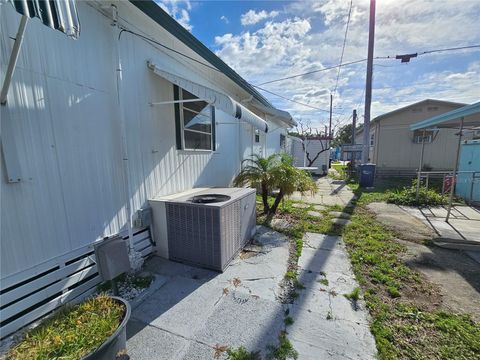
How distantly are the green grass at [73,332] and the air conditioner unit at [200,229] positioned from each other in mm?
1273

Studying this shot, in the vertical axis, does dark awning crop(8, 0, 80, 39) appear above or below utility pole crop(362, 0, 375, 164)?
below

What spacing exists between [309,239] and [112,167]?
333 cm

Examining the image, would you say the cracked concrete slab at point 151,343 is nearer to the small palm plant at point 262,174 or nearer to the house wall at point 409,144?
the small palm plant at point 262,174

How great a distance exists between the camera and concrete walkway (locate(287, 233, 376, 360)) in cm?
174

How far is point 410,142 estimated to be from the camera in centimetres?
1203

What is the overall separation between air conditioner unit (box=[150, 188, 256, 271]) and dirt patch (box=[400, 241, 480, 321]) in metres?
2.46

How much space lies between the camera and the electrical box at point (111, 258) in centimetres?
209

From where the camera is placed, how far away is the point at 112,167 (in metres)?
2.55

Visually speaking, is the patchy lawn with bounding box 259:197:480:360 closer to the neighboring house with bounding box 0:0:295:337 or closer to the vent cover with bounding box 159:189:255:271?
the vent cover with bounding box 159:189:255:271

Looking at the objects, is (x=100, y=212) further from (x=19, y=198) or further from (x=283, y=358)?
(x=283, y=358)

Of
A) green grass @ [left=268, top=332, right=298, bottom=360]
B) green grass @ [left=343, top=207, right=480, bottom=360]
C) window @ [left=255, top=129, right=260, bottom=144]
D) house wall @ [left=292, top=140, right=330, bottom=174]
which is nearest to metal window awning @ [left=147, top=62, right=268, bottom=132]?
green grass @ [left=268, top=332, right=298, bottom=360]

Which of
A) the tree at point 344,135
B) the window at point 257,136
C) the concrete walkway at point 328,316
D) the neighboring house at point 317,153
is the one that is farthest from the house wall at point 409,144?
the tree at point 344,135

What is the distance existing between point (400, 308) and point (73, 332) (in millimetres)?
2838

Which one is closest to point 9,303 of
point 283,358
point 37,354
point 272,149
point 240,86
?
point 37,354
